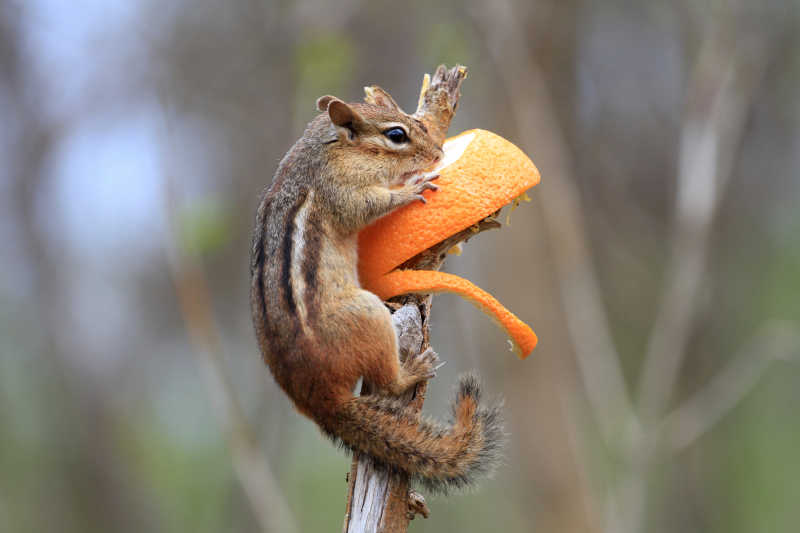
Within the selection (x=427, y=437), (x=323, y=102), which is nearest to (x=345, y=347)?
(x=427, y=437)

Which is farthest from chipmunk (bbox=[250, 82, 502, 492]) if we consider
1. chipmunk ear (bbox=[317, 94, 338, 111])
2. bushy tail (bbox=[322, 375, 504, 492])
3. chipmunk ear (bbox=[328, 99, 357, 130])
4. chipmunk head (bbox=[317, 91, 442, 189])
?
chipmunk ear (bbox=[317, 94, 338, 111])

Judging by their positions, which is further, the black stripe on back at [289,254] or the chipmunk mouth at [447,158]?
the chipmunk mouth at [447,158]

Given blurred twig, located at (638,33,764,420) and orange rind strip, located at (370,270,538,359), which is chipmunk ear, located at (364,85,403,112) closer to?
orange rind strip, located at (370,270,538,359)

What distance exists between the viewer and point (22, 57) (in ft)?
20.5

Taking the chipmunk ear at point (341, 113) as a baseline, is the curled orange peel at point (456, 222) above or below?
below

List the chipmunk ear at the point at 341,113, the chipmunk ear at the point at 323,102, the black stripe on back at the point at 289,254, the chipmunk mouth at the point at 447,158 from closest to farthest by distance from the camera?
the black stripe on back at the point at 289,254
the chipmunk mouth at the point at 447,158
the chipmunk ear at the point at 341,113
the chipmunk ear at the point at 323,102

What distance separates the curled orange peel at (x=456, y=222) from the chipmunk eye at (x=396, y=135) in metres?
0.35

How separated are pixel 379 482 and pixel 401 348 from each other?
0.36m

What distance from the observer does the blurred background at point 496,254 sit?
464cm

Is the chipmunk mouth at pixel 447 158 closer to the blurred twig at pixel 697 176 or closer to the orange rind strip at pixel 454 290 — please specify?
the orange rind strip at pixel 454 290

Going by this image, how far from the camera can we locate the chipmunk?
78.0 inches

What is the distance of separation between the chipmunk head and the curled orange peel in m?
0.29

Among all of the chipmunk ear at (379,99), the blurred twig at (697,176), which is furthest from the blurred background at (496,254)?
the chipmunk ear at (379,99)

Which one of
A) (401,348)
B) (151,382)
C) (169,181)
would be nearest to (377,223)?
(401,348)
